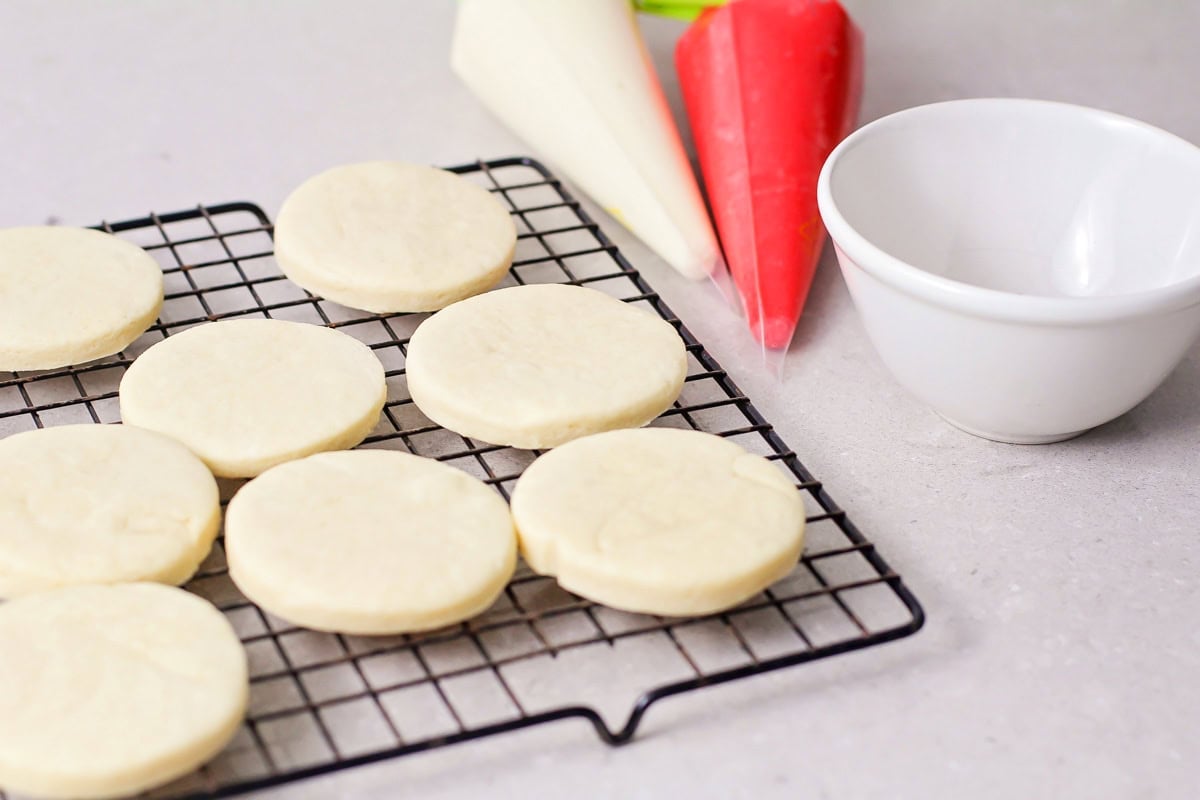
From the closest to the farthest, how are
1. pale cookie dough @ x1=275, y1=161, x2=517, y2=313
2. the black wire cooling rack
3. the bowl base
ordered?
the black wire cooling rack < the bowl base < pale cookie dough @ x1=275, y1=161, x2=517, y2=313

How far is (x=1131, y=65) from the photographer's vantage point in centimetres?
223

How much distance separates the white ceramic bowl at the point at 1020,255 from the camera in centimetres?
123

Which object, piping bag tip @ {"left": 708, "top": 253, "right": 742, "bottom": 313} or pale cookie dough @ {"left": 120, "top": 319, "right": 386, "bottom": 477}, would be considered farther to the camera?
piping bag tip @ {"left": 708, "top": 253, "right": 742, "bottom": 313}

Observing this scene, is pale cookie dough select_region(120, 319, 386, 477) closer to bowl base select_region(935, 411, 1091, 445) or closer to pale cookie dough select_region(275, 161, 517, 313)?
pale cookie dough select_region(275, 161, 517, 313)

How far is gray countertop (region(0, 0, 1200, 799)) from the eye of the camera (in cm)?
106

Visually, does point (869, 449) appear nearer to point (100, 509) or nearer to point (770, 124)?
point (770, 124)

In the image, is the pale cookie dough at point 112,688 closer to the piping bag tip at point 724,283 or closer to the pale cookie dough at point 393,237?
the pale cookie dough at point 393,237

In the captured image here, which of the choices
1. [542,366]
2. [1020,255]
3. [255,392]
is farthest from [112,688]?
[1020,255]

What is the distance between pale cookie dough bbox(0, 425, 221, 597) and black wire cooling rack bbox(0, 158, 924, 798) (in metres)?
0.06

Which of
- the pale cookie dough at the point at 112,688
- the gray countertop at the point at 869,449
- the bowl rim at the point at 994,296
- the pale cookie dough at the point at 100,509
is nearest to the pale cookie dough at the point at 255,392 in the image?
the pale cookie dough at the point at 100,509

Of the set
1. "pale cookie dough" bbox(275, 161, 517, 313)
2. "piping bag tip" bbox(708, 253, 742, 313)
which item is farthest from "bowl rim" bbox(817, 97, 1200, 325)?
"pale cookie dough" bbox(275, 161, 517, 313)

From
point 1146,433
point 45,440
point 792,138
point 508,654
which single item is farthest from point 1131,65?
point 45,440

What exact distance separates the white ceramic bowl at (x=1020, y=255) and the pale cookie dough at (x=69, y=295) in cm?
75

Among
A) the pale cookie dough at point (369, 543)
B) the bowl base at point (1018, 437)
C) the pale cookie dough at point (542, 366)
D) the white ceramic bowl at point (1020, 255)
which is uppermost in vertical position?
the white ceramic bowl at point (1020, 255)
